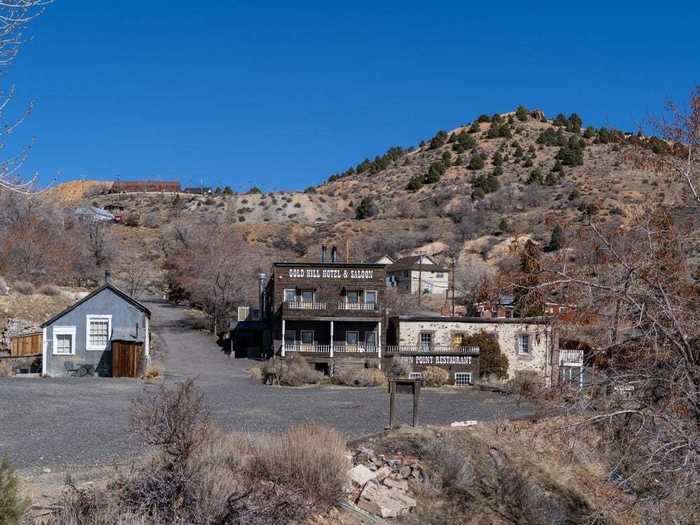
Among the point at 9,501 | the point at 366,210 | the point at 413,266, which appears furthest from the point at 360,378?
the point at 366,210

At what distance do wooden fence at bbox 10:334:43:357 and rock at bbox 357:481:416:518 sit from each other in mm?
28047

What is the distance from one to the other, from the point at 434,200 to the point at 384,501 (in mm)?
90288

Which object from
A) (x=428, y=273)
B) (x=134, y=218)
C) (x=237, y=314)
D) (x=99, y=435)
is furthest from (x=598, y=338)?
(x=134, y=218)

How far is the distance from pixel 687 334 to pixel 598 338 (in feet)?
4.04

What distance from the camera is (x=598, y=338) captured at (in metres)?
11.5

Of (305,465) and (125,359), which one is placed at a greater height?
(125,359)

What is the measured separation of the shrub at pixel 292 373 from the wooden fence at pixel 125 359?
5560 millimetres

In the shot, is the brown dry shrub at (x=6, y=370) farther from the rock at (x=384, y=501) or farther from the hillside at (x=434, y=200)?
the hillside at (x=434, y=200)

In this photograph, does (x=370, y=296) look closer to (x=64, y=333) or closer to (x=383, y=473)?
(x=64, y=333)

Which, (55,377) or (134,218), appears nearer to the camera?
(55,377)

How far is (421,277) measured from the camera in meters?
70.3

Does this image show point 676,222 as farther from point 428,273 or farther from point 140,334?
point 428,273

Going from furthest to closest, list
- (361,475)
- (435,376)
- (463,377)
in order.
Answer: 1. (463,377)
2. (435,376)
3. (361,475)

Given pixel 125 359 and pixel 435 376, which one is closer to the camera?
pixel 125 359
